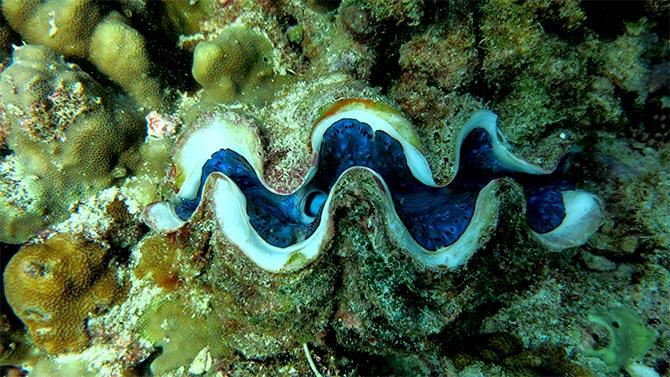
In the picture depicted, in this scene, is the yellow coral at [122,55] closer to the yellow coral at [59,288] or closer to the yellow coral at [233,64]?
the yellow coral at [233,64]

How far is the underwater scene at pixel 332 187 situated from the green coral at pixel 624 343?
0.04 feet

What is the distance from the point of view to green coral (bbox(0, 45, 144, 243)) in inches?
90.7

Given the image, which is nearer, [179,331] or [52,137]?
[52,137]

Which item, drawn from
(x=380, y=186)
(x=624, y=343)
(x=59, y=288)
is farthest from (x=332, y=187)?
(x=624, y=343)

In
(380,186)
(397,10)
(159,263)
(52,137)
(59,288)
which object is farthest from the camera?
(159,263)

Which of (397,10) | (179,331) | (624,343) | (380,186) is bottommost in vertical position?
(624,343)

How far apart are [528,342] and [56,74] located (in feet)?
11.4

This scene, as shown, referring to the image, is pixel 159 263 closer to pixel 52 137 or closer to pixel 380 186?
pixel 52 137

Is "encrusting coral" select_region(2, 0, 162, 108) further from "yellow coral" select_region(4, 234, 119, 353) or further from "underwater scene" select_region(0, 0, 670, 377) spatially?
"yellow coral" select_region(4, 234, 119, 353)

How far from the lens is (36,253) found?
2.50 meters

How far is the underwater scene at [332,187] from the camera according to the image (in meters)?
2.20

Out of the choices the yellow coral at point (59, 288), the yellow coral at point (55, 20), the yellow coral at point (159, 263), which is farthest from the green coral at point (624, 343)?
the yellow coral at point (55, 20)

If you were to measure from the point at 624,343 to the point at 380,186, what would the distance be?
79.1 inches

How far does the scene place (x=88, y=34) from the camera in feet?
8.34
